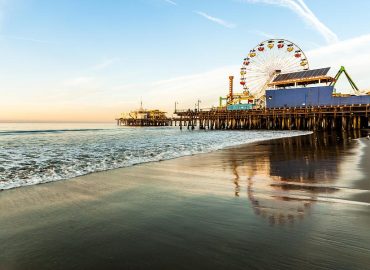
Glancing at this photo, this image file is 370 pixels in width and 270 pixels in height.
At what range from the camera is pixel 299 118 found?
54.1 m

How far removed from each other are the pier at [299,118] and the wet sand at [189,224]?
46367 mm

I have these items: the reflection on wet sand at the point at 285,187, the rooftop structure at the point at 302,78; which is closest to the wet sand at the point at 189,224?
the reflection on wet sand at the point at 285,187

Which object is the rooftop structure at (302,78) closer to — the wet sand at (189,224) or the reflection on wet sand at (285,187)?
the reflection on wet sand at (285,187)

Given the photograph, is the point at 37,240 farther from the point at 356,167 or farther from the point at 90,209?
the point at 356,167

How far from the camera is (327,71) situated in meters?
55.5

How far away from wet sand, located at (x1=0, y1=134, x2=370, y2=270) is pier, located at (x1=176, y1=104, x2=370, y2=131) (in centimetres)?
4637

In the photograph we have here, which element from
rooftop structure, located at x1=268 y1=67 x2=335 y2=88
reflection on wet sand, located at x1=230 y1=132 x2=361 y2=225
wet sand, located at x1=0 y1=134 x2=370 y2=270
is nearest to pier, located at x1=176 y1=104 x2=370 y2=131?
rooftop structure, located at x1=268 y1=67 x2=335 y2=88

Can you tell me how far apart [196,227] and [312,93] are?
59.8m

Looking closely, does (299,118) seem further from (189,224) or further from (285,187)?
(189,224)

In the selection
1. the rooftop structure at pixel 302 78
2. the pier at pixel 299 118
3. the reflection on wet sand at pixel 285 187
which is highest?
the rooftop structure at pixel 302 78

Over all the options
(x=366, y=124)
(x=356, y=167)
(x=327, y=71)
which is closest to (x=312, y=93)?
(x=327, y=71)

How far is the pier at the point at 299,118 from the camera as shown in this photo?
48.1 meters

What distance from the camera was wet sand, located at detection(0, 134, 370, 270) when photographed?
320cm

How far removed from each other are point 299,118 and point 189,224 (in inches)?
2146
